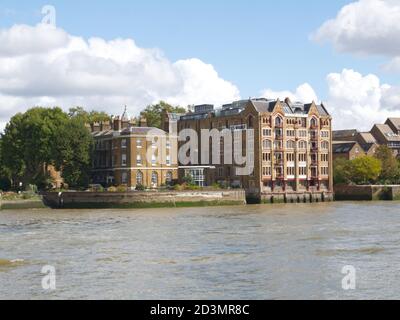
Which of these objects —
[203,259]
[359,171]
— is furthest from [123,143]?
[203,259]

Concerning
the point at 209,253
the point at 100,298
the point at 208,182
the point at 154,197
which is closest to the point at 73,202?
the point at 154,197

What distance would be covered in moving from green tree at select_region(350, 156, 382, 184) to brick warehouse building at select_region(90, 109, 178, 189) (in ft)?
118

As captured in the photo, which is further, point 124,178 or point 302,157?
point 302,157

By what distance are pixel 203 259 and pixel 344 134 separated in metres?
140

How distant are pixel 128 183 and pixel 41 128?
1718 centimetres

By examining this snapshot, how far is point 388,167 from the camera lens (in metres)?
142

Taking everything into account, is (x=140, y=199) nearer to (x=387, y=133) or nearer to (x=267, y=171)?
(x=267, y=171)

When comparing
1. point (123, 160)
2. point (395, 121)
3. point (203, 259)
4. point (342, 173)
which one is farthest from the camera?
point (395, 121)

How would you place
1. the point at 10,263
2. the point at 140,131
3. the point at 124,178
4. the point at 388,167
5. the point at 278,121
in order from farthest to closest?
the point at 388,167 < the point at 278,121 < the point at 124,178 < the point at 140,131 < the point at 10,263

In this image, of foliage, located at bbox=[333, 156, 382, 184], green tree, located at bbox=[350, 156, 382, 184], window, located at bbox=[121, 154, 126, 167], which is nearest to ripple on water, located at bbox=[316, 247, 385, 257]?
window, located at bbox=[121, 154, 126, 167]

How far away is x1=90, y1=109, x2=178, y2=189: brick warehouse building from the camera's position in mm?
119688

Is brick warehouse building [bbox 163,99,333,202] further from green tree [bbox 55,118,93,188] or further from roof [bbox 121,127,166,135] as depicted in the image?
green tree [bbox 55,118,93,188]

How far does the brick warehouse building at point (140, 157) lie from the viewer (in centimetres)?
11969
